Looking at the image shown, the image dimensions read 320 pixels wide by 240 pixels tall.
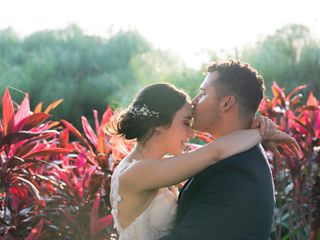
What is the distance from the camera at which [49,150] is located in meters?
3.21

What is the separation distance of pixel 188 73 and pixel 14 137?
7.51 m

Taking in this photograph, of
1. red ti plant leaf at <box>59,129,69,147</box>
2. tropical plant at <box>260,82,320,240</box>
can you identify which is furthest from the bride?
tropical plant at <box>260,82,320,240</box>

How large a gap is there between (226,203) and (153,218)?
362mm

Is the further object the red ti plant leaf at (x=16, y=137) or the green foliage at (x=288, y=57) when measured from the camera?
the green foliage at (x=288, y=57)

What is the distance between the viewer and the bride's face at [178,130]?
2525 millimetres

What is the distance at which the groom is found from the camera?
2264 millimetres

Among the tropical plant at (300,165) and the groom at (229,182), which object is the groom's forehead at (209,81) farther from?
the tropical plant at (300,165)

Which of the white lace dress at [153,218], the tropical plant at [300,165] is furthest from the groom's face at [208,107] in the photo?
the tropical plant at [300,165]

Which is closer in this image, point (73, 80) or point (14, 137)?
point (14, 137)

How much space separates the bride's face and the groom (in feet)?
0.28

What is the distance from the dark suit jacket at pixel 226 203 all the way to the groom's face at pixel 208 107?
0.19m

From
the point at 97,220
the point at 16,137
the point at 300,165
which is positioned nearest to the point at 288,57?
the point at 300,165

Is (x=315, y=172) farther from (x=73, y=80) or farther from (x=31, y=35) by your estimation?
(x=31, y=35)

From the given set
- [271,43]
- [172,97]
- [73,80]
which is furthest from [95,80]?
[172,97]
